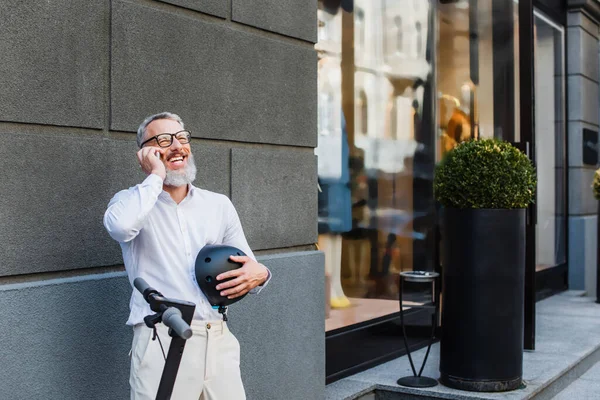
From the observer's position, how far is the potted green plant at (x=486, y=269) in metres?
6.10

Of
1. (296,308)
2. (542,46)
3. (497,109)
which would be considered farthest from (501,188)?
(542,46)

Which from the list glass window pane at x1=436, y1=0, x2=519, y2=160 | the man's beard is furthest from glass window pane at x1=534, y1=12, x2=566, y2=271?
the man's beard

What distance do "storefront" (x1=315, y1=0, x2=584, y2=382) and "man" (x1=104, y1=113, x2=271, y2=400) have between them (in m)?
3.04

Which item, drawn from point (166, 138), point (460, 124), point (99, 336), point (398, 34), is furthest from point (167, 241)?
point (460, 124)

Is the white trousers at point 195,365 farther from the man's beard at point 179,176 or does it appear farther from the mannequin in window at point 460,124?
the mannequin in window at point 460,124

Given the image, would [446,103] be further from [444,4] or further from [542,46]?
[542,46]

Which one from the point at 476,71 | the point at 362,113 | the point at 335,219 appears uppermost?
the point at 476,71

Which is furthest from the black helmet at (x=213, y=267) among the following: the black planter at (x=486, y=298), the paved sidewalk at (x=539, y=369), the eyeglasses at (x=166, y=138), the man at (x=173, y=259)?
the black planter at (x=486, y=298)

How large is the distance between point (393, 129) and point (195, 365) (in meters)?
5.11

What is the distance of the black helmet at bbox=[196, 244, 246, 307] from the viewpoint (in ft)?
10.8

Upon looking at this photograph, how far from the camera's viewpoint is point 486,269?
20.0ft

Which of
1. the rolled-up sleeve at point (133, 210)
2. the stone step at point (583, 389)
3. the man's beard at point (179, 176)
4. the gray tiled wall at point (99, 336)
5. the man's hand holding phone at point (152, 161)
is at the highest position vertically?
A: the man's hand holding phone at point (152, 161)

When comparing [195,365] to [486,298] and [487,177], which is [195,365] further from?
[487,177]

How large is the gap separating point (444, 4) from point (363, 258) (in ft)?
10.6
